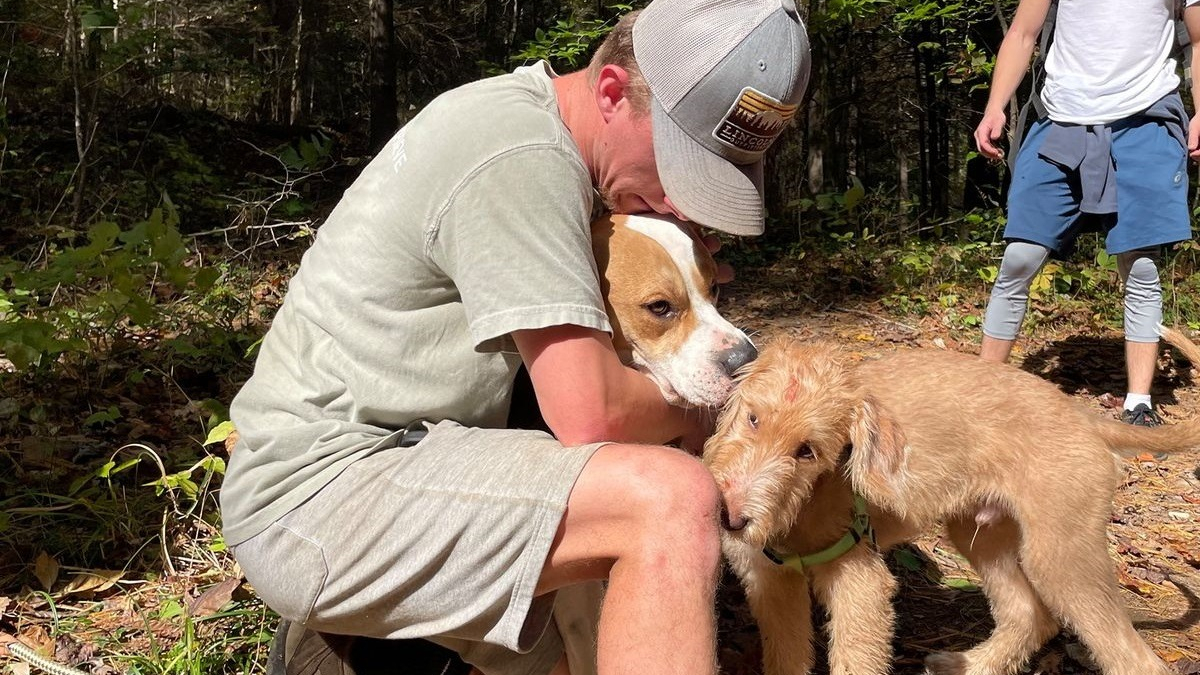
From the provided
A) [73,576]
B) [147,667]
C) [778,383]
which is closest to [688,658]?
[778,383]

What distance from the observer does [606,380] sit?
1.94 meters

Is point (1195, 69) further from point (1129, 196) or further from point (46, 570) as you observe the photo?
point (46, 570)

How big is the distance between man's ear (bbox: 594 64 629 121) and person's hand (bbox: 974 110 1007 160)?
10.2 ft

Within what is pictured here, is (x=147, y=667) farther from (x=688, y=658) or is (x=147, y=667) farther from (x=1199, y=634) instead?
(x=1199, y=634)

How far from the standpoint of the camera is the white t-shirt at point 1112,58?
4395 millimetres

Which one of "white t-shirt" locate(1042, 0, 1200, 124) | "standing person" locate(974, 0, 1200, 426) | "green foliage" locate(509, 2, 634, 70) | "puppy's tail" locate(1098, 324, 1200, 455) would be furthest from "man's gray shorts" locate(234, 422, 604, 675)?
"green foliage" locate(509, 2, 634, 70)

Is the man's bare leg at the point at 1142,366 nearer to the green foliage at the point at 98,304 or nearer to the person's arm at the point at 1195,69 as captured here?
the person's arm at the point at 1195,69

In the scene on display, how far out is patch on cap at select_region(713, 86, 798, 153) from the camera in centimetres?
215

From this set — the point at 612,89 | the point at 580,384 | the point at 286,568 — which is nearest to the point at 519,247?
the point at 580,384

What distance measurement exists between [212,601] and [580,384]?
1.82 meters

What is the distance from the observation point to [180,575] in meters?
3.25

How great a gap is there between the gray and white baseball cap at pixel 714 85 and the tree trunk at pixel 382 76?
32.1 ft

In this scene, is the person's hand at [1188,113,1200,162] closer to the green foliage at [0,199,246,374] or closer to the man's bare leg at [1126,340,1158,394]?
the man's bare leg at [1126,340,1158,394]

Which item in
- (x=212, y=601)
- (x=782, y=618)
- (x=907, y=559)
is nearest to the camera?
(x=782, y=618)
